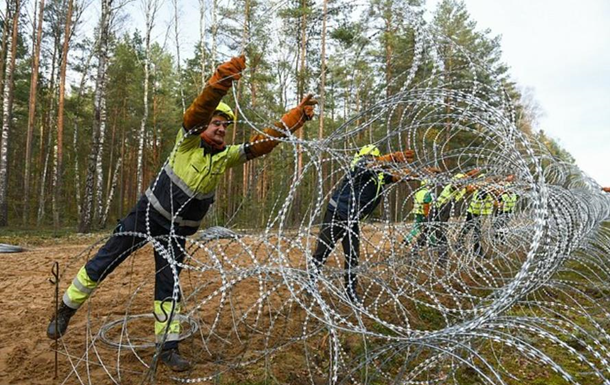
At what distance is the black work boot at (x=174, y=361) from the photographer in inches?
97.8

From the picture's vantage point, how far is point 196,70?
23562mm

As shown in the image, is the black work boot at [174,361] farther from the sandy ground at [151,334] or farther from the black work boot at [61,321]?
the black work boot at [61,321]

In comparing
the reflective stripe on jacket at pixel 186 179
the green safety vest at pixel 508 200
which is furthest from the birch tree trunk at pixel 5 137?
the green safety vest at pixel 508 200

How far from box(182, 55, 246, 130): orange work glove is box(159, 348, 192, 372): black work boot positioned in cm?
143

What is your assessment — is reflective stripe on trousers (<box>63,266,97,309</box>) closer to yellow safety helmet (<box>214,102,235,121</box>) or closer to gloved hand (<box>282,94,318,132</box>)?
yellow safety helmet (<box>214,102,235,121</box>)

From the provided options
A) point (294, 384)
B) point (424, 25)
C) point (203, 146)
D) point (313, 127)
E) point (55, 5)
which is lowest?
point (294, 384)

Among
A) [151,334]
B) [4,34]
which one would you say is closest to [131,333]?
[151,334]

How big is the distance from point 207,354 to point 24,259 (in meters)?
5.16

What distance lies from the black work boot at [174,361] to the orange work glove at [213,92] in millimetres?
1427

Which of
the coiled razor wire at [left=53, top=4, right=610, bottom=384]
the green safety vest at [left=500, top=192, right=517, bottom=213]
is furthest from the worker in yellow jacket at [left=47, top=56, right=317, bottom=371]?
the green safety vest at [left=500, top=192, right=517, bottom=213]

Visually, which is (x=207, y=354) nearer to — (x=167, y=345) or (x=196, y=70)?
(x=167, y=345)

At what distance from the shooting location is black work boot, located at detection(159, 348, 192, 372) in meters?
2.48

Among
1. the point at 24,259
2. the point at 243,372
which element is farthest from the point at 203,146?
the point at 24,259

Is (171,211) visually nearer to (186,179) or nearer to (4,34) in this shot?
(186,179)
